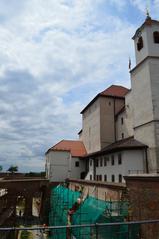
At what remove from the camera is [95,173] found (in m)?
34.3

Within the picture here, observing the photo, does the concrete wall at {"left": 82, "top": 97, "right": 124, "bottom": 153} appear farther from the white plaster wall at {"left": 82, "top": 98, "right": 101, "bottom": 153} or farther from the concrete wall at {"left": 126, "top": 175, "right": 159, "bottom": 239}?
the concrete wall at {"left": 126, "top": 175, "right": 159, "bottom": 239}

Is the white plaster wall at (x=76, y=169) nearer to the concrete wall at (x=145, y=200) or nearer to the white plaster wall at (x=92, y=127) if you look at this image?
the white plaster wall at (x=92, y=127)

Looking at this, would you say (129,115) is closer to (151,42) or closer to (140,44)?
(140,44)

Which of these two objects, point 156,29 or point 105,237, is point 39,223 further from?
point 156,29

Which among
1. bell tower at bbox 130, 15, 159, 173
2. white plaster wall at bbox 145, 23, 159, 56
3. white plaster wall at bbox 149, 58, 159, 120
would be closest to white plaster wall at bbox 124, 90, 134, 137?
bell tower at bbox 130, 15, 159, 173

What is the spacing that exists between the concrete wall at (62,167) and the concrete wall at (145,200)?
99.1ft

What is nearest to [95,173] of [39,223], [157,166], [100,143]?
[100,143]

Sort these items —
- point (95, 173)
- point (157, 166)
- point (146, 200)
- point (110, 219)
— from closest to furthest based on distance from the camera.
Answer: point (146, 200) < point (110, 219) < point (157, 166) < point (95, 173)

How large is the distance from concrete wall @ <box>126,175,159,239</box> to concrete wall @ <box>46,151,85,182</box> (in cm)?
3020

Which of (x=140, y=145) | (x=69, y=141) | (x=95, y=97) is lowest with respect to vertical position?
(x=140, y=145)

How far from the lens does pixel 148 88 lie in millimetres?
24781

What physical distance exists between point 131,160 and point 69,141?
75.5 feet

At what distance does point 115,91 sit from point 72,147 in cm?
1317

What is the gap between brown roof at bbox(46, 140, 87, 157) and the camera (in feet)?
140
